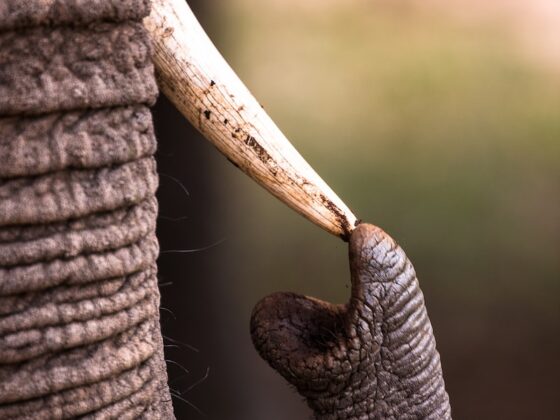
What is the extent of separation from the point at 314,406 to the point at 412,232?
94 cm

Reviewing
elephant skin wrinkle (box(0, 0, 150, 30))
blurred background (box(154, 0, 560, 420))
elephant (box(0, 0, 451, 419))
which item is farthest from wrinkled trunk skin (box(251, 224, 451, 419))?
blurred background (box(154, 0, 560, 420))

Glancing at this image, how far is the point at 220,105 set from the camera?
2.93 ft

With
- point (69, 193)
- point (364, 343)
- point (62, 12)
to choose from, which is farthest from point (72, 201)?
point (364, 343)

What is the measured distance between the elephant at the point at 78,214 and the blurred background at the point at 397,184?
1.00m

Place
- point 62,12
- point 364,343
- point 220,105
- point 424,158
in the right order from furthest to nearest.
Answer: point 424,158 < point 364,343 < point 220,105 < point 62,12

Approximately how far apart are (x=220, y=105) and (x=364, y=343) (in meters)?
0.30

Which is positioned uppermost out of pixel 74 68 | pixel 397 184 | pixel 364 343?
pixel 397 184

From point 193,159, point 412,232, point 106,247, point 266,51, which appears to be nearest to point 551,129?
point 412,232

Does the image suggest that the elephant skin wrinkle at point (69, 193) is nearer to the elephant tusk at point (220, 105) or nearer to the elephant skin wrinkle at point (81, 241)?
the elephant skin wrinkle at point (81, 241)

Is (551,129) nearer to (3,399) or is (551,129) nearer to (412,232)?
(412,232)

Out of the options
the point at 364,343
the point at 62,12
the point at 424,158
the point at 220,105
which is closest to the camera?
the point at 62,12

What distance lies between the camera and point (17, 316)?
0.70 m

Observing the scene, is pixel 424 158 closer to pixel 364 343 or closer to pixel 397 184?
pixel 397 184

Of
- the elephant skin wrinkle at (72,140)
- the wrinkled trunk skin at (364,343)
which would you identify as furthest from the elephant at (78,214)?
the wrinkled trunk skin at (364,343)
